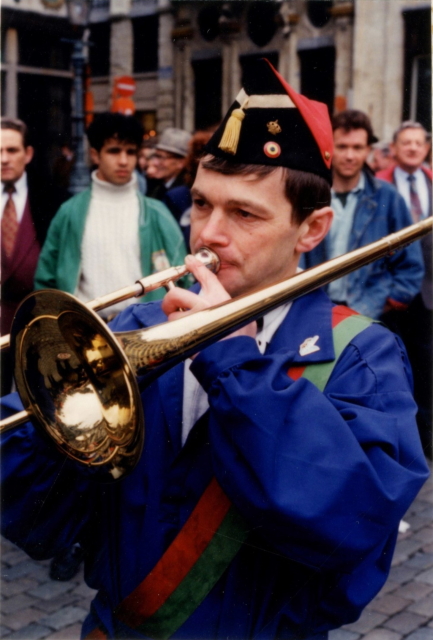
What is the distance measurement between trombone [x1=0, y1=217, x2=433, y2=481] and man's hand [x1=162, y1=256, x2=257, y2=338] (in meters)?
0.03

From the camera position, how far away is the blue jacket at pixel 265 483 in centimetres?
128

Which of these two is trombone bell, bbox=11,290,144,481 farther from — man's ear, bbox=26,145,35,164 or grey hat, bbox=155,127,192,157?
grey hat, bbox=155,127,192,157

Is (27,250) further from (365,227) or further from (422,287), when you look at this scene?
(422,287)

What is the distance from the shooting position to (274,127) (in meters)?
1.64

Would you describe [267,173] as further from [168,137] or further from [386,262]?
[168,137]

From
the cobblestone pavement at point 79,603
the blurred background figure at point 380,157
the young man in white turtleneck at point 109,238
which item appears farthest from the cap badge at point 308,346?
the blurred background figure at point 380,157

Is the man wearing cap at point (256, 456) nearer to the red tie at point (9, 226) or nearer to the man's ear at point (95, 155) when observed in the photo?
the red tie at point (9, 226)

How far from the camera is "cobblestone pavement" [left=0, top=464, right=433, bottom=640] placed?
3.13m

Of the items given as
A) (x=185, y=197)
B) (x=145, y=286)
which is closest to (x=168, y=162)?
(x=185, y=197)

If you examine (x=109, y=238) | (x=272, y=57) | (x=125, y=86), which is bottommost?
(x=109, y=238)

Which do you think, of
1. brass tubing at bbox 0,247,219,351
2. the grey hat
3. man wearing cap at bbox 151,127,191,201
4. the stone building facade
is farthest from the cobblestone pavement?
the stone building facade

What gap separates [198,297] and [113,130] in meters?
3.17

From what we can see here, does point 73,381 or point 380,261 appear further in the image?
point 380,261

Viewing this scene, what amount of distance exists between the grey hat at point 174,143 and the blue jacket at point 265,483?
4670 mm
